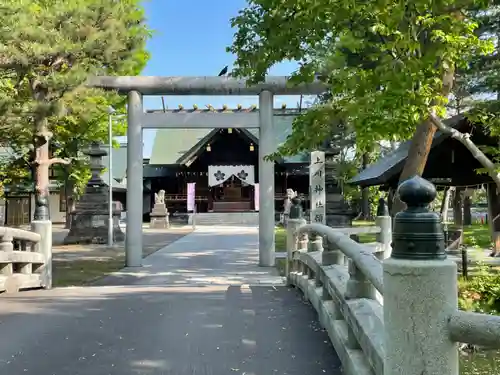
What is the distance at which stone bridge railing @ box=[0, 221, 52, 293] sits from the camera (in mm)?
7727

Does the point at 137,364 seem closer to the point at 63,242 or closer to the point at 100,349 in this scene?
the point at 100,349

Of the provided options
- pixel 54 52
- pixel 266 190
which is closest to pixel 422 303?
pixel 266 190

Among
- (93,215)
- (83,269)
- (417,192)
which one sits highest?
(417,192)

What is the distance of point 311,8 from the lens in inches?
253

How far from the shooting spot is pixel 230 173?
36.7 meters

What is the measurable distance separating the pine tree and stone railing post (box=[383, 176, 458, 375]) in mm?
11855

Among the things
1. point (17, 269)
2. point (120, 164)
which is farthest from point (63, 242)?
point (120, 164)

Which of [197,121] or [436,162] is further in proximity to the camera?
[436,162]

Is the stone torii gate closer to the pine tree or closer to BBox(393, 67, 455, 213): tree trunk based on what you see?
the pine tree

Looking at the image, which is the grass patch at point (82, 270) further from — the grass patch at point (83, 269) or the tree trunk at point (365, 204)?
the tree trunk at point (365, 204)

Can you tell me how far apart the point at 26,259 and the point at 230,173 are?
2857cm

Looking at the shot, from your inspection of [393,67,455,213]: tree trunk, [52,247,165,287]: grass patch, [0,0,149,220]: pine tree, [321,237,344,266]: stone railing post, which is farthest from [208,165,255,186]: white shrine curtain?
[321,237,344,266]: stone railing post

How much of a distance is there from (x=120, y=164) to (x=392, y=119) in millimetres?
40190

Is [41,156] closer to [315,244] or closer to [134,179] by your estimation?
[134,179]
